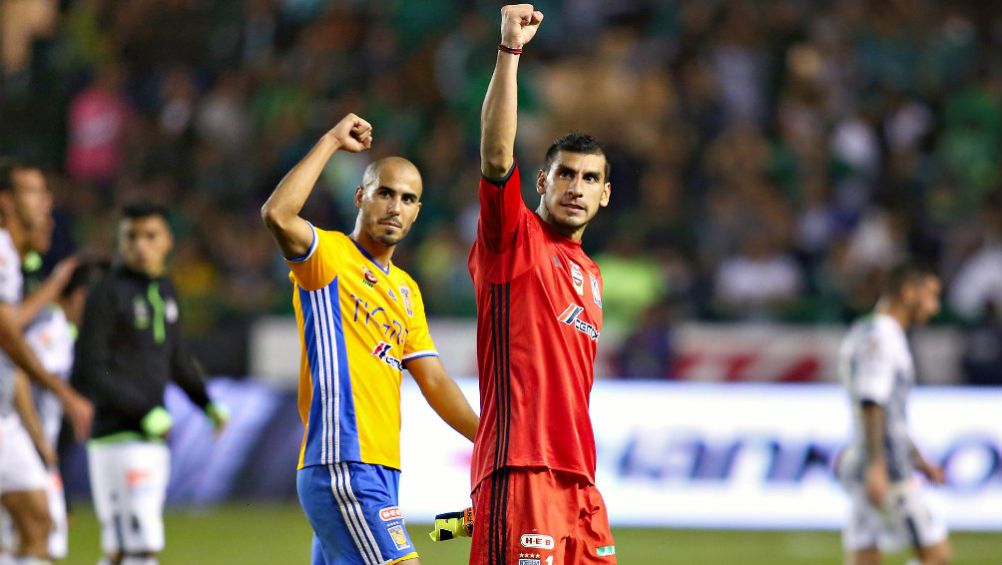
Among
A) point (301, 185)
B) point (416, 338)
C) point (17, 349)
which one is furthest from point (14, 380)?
point (301, 185)

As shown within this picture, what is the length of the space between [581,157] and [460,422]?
1.46 meters

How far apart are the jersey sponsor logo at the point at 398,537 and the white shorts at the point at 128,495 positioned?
259cm

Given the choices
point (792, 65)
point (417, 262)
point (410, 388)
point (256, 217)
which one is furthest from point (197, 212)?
point (792, 65)

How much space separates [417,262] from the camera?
16.5 metres

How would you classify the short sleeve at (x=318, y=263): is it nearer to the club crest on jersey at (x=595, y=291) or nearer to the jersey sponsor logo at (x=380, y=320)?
the jersey sponsor logo at (x=380, y=320)

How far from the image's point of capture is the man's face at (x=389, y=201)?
20.7ft

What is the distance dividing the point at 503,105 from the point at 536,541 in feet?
4.91

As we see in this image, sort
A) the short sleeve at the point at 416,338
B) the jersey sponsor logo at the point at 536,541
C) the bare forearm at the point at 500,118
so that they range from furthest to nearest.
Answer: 1. the short sleeve at the point at 416,338
2. the jersey sponsor logo at the point at 536,541
3. the bare forearm at the point at 500,118

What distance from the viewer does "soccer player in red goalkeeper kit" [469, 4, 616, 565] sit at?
5453mm

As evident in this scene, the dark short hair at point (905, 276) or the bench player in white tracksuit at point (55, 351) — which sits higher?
the dark short hair at point (905, 276)

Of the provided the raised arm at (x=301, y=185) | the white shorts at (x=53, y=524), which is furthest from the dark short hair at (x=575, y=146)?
the white shorts at (x=53, y=524)

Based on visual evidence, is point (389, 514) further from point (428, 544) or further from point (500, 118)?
point (428, 544)

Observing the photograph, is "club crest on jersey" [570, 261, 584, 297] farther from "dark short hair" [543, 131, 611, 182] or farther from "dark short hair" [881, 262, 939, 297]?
"dark short hair" [881, 262, 939, 297]

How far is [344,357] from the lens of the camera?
6.19 meters
